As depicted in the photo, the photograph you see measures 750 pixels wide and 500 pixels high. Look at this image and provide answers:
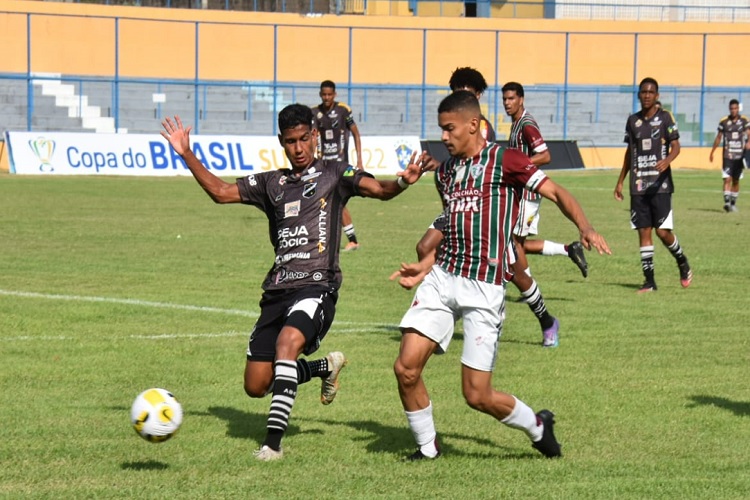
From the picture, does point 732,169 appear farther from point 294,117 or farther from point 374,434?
point 294,117

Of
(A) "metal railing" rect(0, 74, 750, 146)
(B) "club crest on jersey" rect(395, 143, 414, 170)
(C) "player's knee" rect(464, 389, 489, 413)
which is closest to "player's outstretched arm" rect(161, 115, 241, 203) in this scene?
(C) "player's knee" rect(464, 389, 489, 413)

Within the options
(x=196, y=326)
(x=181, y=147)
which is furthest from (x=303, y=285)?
(x=196, y=326)

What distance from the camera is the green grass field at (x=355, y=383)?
6.04m

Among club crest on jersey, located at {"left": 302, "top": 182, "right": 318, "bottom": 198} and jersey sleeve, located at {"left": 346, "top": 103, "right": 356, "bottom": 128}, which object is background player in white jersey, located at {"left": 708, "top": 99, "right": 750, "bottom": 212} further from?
club crest on jersey, located at {"left": 302, "top": 182, "right": 318, "bottom": 198}

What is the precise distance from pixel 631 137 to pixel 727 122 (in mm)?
15783

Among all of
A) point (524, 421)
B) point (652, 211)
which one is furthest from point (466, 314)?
point (652, 211)

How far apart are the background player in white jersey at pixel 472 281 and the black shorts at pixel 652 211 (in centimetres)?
780

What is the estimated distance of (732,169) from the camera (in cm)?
2603

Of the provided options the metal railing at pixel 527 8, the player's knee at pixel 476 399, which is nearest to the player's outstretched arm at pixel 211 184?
the player's knee at pixel 476 399

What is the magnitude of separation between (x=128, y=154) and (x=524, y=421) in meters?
29.7

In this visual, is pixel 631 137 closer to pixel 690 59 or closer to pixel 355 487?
pixel 355 487

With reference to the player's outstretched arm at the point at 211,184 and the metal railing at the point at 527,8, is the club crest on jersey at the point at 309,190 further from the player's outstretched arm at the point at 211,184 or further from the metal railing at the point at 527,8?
the metal railing at the point at 527,8

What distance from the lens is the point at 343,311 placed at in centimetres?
1204

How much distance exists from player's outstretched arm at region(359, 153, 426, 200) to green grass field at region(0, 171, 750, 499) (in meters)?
1.43
